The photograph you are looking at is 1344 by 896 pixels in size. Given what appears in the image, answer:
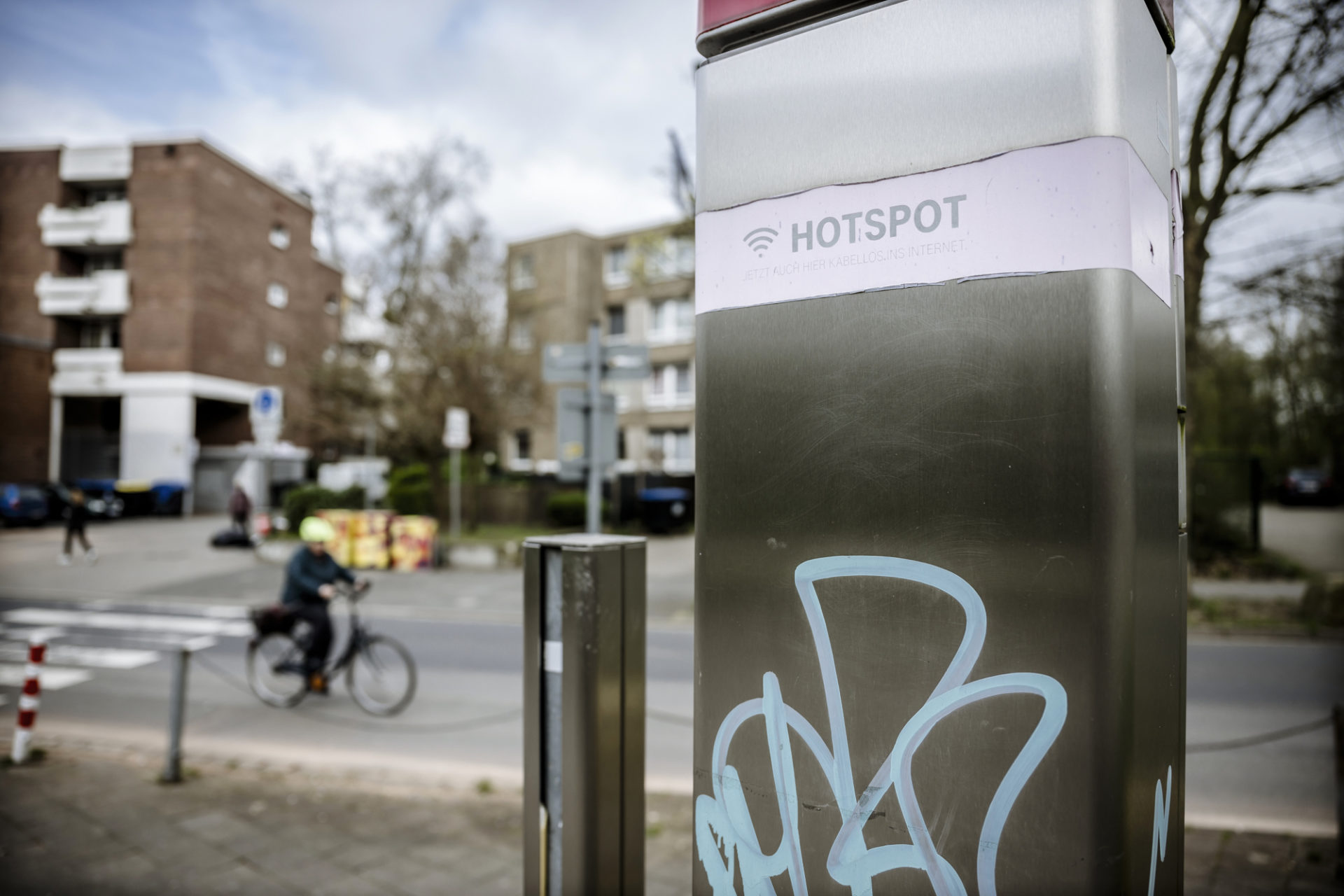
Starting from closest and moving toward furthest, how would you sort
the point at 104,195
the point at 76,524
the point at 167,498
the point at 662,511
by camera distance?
the point at 76,524, the point at 662,511, the point at 167,498, the point at 104,195

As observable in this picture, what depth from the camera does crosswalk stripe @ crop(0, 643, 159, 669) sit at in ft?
30.0

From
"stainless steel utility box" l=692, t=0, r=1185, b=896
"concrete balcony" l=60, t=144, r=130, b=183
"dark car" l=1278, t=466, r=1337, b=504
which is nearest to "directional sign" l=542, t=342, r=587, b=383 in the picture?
"stainless steel utility box" l=692, t=0, r=1185, b=896

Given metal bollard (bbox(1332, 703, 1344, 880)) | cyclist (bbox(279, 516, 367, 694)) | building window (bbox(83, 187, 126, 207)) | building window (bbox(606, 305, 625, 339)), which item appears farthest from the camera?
building window (bbox(606, 305, 625, 339))

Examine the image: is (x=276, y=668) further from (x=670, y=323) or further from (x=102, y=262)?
(x=102, y=262)

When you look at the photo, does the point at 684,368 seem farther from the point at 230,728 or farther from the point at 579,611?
the point at 579,611

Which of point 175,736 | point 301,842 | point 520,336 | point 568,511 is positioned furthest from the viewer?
point 520,336

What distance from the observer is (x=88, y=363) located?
1276 inches

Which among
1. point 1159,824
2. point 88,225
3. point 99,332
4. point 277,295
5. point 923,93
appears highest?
point 88,225

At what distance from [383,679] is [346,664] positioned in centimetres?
39

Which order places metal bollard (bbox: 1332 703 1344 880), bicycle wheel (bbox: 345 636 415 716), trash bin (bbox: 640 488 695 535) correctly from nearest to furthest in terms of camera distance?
1. metal bollard (bbox: 1332 703 1344 880)
2. bicycle wheel (bbox: 345 636 415 716)
3. trash bin (bbox: 640 488 695 535)

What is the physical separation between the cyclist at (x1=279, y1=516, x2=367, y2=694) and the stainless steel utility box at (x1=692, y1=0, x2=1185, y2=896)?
6619mm

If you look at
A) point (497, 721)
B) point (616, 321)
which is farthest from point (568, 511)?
point (616, 321)

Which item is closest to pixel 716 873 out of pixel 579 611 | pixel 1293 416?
pixel 579 611

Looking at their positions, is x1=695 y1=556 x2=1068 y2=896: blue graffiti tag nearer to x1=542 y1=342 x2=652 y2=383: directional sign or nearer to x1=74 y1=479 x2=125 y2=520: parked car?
x1=542 y1=342 x2=652 y2=383: directional sign
